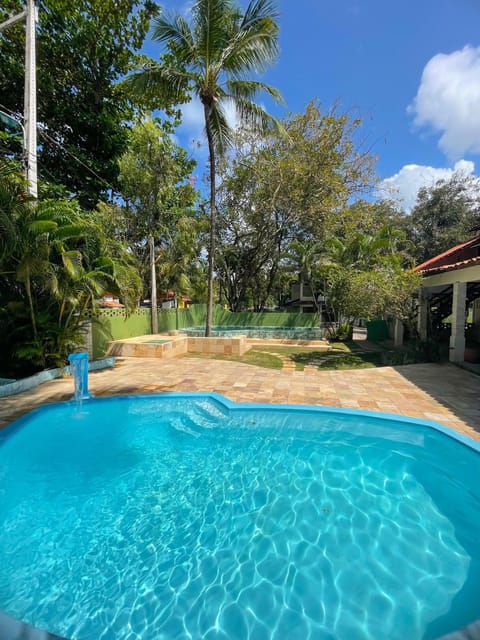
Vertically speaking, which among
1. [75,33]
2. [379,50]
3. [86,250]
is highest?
[75,33]

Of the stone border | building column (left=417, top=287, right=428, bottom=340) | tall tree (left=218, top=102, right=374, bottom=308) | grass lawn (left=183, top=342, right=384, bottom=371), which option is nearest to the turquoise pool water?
the stone border

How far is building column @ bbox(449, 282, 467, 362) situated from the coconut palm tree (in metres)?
9.06

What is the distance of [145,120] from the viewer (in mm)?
16250

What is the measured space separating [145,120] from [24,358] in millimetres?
14116

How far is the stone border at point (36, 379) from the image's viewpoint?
7.21 m

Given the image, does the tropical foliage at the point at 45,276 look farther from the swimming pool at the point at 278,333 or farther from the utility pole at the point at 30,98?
the swimming pool at the point at 278,333

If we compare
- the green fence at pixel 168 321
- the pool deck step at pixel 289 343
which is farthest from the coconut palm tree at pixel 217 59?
the pool deck step at pixel 289 343

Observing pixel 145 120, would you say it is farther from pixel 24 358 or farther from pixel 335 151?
pixel 24 358

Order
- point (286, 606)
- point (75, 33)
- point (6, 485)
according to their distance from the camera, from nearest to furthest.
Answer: point (286, 606) → point (6, 485) → point (75, 33)

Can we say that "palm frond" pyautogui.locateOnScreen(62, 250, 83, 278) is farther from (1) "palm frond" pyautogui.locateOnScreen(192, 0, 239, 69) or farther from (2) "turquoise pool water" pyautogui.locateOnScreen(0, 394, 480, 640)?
(1) "palm frond" pyautogui.locateOnScreen(192, 0, 239, 69)

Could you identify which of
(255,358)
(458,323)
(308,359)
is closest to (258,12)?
(255,358)

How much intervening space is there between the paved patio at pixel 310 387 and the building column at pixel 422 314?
3.44 m

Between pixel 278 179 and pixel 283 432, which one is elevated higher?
pixel 278 179

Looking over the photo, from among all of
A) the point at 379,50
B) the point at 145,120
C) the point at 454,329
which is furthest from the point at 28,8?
the point at 454,329
